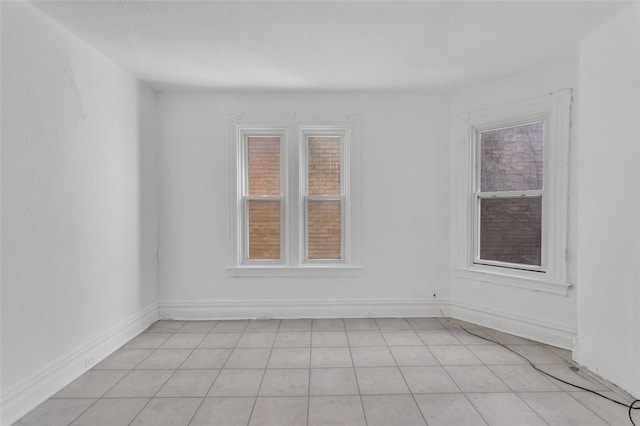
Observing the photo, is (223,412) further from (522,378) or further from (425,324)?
(425,324)

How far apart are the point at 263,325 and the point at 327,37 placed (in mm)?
2738

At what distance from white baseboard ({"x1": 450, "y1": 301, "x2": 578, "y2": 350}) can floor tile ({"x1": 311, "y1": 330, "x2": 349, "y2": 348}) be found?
4.39ft

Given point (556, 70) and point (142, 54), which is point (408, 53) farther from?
point (142, 54)

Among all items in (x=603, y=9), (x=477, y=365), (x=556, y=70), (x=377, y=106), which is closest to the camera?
(x=603, y=9)

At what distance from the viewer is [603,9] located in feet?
7.38

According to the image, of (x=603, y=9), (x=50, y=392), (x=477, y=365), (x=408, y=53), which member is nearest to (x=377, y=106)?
(x=408, y=53)

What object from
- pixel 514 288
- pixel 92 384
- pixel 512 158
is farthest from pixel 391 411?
pixel 512 158

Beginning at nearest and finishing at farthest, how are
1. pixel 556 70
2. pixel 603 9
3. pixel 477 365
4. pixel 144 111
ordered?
pixel 603 9 → pixel 477 365 → pixel 556 70 → pixel 144 111

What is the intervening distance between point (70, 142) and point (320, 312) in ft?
9.01

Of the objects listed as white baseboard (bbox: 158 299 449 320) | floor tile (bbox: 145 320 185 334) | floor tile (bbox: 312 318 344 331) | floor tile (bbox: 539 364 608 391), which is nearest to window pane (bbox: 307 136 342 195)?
white baseboard (bbox: 158 299 449 320)

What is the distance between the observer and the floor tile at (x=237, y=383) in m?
2.31

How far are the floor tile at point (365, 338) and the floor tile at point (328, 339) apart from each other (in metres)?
0.06

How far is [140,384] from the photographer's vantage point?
243 centimetres

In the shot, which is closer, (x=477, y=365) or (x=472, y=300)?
(x=477, y=365)
